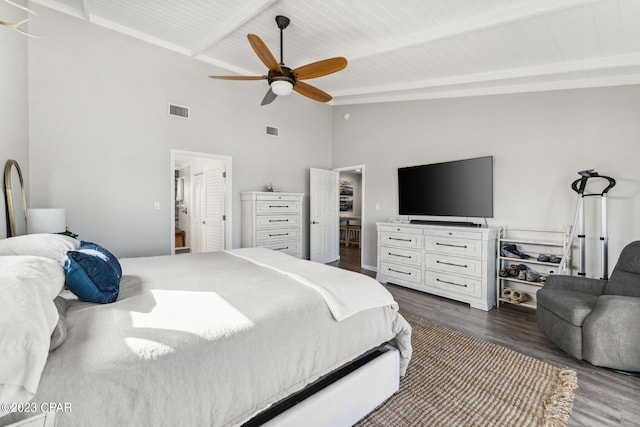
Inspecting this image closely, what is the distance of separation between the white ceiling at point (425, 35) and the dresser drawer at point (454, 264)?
2.20m

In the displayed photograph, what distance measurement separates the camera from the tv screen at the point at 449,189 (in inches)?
146

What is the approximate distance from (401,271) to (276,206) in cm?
220

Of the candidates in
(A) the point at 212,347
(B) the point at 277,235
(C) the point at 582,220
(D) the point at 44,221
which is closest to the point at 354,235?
(B) the point at 277,235

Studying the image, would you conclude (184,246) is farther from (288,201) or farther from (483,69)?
(483,69)

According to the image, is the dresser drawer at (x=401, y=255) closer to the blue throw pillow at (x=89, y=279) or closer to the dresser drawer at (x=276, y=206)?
the dresser drawer at (x=276, y=206)

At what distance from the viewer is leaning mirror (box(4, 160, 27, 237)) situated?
87.5 inches

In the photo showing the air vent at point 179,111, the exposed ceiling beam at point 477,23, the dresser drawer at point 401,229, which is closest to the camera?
the exposed ceiling beam at point 477,23

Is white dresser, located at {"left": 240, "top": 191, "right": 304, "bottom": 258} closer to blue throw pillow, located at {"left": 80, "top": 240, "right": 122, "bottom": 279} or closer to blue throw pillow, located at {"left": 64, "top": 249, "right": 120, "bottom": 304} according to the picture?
blue throw pillow, located at {"left": 80, "top": 240, "right": 122, "bottom": 279}

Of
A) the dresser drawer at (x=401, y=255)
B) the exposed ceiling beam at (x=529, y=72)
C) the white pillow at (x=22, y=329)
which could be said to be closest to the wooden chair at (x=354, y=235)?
the dresser drawer at (x=401, y=255)

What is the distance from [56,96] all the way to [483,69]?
4.82m

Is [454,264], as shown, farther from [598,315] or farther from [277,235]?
[277,235]

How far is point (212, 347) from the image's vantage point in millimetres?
1077

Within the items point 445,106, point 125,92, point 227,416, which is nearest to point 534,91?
point 445,106
